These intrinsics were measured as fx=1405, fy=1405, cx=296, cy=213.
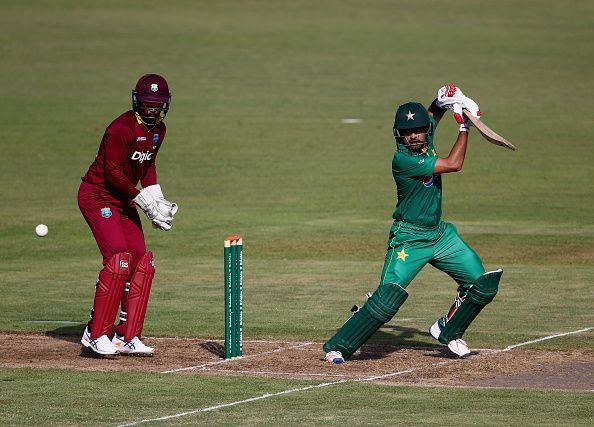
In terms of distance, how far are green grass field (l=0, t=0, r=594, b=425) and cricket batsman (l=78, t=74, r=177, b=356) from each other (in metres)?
0.89

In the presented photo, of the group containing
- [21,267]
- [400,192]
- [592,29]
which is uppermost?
[592,29]

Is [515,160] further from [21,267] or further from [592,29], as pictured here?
[592,29]

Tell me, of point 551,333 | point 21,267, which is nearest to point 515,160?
point 21,267

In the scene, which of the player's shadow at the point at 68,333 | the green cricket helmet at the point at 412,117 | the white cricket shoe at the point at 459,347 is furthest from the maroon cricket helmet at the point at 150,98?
the white cricket shoe at the point at 459,347

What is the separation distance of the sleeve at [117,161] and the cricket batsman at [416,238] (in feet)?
7.36

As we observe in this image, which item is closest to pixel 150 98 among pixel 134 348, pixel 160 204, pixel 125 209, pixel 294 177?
pixel 160 204

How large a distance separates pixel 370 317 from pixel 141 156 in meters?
2.55

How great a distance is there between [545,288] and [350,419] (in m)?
7.66

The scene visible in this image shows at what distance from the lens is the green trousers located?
39.5 feet

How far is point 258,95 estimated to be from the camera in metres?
38.8

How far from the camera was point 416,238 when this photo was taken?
39.5 feet

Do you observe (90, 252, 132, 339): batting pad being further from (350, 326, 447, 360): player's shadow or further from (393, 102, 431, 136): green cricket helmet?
(393, 102, 431, 136): green cricket helmet

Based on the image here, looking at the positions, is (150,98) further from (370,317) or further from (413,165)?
(370,317)

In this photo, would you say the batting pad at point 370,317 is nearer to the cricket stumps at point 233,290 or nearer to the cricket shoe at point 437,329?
the cricket shoe at point 437,329
